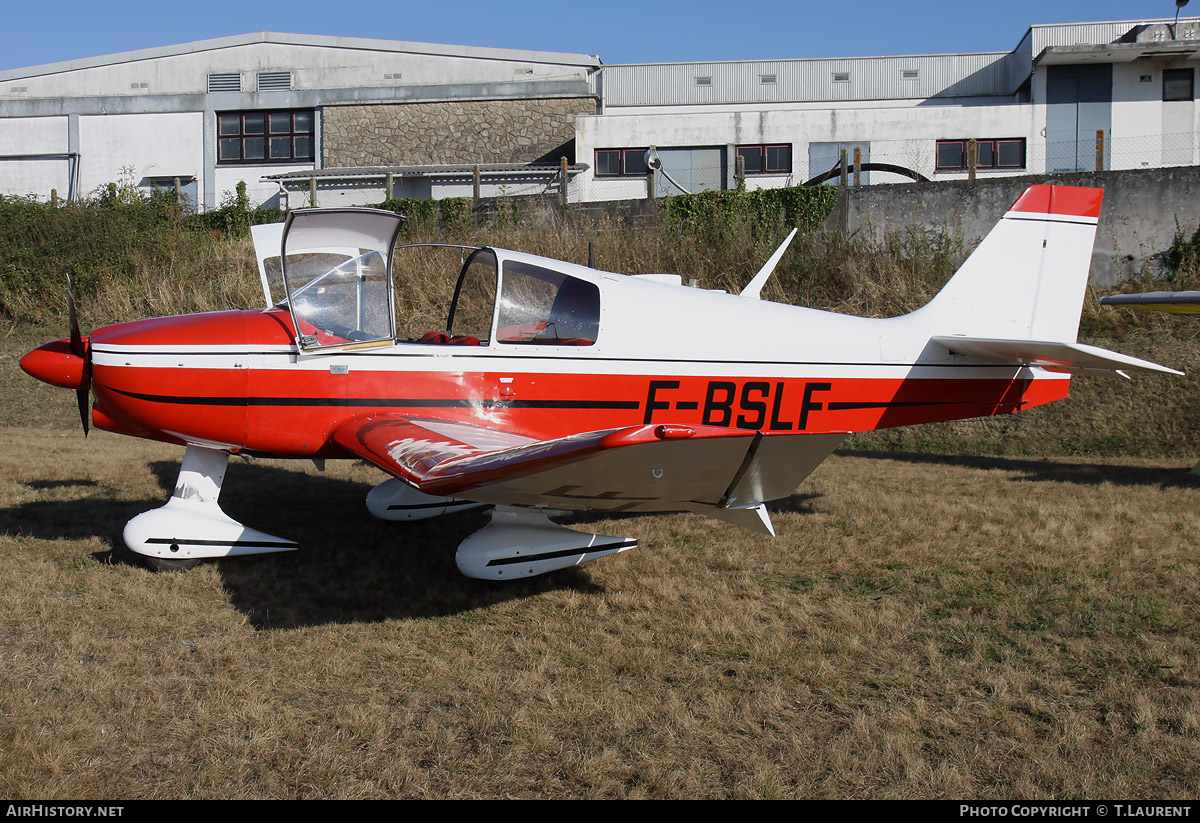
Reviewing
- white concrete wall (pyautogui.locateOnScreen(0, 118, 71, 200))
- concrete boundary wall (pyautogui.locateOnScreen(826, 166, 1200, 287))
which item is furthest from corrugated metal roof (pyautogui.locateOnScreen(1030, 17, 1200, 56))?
white concrete wall (pyautogui.locateOnScreen(0, 118, 71, 200))

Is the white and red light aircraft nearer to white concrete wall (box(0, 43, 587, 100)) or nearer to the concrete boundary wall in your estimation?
the concrete boundary wall

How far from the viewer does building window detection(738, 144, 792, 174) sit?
905 inches

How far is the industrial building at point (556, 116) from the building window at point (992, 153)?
53 millimetres

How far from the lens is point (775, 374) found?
570 cm

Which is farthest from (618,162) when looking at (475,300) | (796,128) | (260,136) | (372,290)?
(372,290)

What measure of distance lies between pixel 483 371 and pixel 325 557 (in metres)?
1.62

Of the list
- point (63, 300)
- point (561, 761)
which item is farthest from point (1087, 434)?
point (63, 300)

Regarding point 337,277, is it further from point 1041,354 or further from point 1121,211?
point 1121,211

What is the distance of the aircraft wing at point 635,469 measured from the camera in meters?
3.36

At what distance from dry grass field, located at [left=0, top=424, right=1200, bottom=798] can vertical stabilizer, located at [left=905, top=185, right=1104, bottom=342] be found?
1.48 meters

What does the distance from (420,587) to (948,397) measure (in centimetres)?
395

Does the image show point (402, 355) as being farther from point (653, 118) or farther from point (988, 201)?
point (653, 118)

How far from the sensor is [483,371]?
5336 millimetres

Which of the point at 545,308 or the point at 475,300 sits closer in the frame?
the point at 545,308
